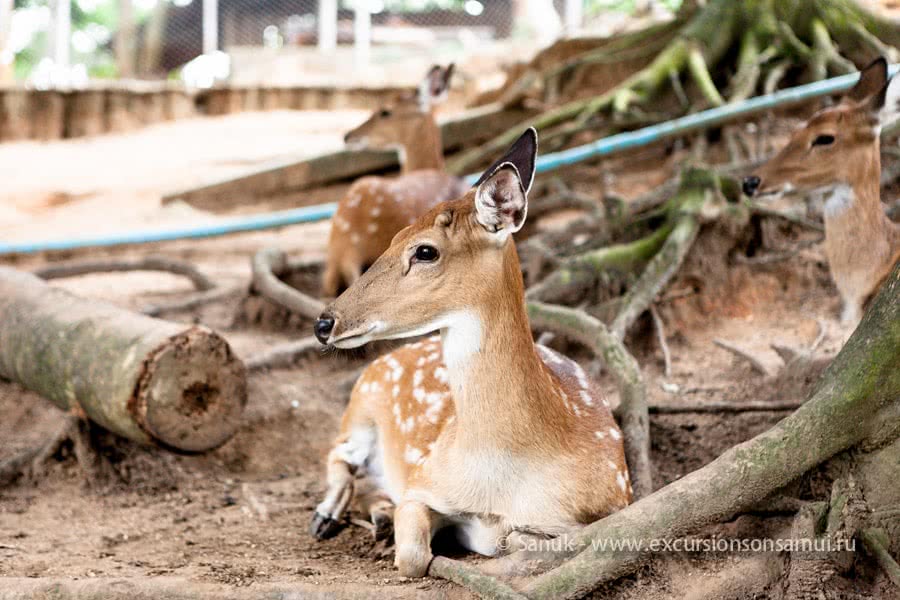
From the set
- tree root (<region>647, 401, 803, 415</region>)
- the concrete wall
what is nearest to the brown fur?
tree root (<region>647, 401, 803, 415</region>)

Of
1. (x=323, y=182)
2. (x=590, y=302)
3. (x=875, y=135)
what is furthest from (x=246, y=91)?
(x=875, y=135)

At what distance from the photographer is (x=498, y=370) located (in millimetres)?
3096

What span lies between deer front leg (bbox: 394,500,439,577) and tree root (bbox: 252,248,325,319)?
2635 mm

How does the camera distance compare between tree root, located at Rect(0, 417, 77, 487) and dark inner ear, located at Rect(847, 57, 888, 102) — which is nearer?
tree root, located at Rect(0, 417, 77, 487)

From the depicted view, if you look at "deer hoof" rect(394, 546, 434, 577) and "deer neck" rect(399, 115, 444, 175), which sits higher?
"deer neck" rect(399, 115, 444, 175)

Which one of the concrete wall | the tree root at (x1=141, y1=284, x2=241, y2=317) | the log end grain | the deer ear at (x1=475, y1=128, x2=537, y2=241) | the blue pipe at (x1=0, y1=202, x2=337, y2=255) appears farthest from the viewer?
the concrete wall

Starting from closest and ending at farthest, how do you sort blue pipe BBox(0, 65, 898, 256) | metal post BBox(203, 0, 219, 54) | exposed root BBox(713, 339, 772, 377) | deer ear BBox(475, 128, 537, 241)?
deer ear BBox(475, 128, 537, 241) < exposed root BBox(713, 339, 772, 377) < blue pipe BBox(0, 65, 898, 256) < metal post BBox(203, 0, 219, 54)

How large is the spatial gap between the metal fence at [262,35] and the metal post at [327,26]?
1cm

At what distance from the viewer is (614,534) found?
2816 millimetres

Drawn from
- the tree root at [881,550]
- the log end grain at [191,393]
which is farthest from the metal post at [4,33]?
the tree root at [881,550]

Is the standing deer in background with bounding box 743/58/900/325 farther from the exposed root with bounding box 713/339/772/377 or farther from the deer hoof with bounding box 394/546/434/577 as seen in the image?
the deer hoof with bounding box 394/546/434/577

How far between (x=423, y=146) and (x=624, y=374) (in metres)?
4.30

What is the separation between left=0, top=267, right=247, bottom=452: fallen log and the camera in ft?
A: 13.9

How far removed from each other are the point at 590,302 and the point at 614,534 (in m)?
2.75
